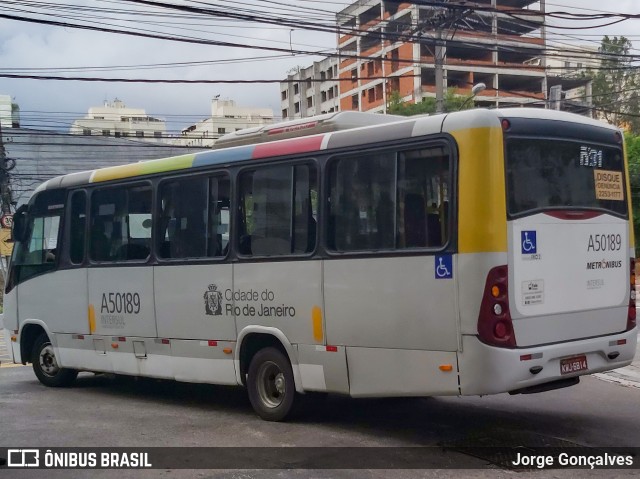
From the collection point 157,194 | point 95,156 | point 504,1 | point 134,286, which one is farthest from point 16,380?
point 504,1

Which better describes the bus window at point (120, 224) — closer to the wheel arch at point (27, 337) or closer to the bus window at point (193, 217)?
the bus window at point (193, 217)

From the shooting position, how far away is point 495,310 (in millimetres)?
7094

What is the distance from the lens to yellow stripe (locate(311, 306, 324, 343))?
27.7 feet

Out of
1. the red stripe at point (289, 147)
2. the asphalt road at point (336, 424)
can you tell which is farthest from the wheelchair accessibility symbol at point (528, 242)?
the red stripe at point (289, 147)

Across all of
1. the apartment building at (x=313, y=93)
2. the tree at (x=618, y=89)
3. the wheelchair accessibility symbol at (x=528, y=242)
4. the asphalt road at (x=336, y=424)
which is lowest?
the asphalt road at (x=336, y=424)

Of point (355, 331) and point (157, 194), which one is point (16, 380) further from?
point (355, 331)

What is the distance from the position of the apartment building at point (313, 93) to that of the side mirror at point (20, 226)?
3155 inches

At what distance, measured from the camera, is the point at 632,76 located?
245 feet

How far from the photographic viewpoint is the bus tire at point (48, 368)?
12161 mm

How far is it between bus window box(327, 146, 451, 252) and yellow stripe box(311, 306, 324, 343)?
0.65 meters

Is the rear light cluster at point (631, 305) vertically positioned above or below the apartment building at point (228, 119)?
below

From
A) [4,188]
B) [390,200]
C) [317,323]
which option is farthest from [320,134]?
[4,188]

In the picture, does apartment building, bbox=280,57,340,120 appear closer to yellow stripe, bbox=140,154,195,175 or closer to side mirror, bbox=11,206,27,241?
side mirror, bbox=11,206,27,241

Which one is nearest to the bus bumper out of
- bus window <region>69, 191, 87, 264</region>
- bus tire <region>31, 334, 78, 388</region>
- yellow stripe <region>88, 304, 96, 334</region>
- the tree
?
yellow stripe <region>88, 304, 96, 334</region>
